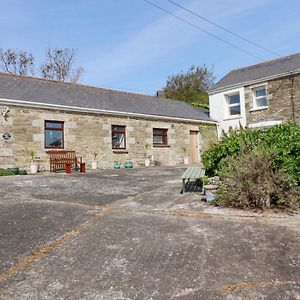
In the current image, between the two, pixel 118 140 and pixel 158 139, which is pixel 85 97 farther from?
pixel 158 139

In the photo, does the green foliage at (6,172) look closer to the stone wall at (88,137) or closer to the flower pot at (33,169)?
the stone wall at (88,137)

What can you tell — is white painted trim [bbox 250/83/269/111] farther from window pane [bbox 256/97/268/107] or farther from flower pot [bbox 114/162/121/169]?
flower pot [bbox 114/162/121/169]

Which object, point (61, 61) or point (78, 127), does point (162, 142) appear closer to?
point (78, 127)

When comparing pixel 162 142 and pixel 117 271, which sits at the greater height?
pixel 162 142

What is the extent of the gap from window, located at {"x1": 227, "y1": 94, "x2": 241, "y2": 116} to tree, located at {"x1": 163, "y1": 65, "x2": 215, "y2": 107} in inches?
590

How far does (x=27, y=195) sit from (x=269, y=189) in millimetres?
5880

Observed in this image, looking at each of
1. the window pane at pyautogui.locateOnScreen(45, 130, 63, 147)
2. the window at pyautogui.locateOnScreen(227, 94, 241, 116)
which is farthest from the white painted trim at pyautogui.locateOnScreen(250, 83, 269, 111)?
the window pane at pyautogui.locateOnScreen(45, 130, 63, 147)

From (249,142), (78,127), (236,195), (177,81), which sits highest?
(177,81)

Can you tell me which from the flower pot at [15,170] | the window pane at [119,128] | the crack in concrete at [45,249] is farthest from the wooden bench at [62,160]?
the crack in concrete at [45,249]

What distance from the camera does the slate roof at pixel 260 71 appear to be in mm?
17958

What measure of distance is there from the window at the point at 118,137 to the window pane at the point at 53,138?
308 cm

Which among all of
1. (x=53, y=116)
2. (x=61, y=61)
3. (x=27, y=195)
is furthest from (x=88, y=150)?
(x=61, y=61)

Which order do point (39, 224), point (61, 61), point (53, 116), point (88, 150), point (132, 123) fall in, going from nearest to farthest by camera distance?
point (39, 224) → point (53, 116) → point (88, 150) → point (132, 123) → point (61, 61)

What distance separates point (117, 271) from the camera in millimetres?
3332
